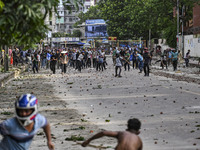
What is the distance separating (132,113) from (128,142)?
9227 millimetres

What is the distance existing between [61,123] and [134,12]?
71651 millimetres

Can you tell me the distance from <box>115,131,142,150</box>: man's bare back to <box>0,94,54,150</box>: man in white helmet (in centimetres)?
94

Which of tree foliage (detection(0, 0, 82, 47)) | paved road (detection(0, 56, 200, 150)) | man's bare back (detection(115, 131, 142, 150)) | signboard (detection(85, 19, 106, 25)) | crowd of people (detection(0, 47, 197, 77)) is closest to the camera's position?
man's bare back (detection(115, 131, 142, 150))

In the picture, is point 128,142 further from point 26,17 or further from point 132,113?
point 132,113

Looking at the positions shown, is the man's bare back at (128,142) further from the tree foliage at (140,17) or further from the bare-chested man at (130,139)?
the tree foliage at (140,17)

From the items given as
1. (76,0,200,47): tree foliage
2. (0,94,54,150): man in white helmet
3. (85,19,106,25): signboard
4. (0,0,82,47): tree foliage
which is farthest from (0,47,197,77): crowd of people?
(85,19,106,25): signboard

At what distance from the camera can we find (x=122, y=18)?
9456cm

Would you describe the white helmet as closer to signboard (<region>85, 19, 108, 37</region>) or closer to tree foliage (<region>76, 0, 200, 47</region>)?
tree foliage (<region>76, 0, 200, 47</region>)

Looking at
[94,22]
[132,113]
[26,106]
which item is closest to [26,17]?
[26,106]

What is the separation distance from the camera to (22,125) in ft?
18.9

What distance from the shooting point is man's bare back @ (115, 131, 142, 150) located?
18.3 ft

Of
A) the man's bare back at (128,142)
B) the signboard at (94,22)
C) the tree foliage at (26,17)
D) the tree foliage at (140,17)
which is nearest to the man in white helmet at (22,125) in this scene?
the man's bare back at (128,142)

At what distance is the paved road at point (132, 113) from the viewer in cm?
1047

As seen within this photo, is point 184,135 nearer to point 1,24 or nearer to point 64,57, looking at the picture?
point 1,24
